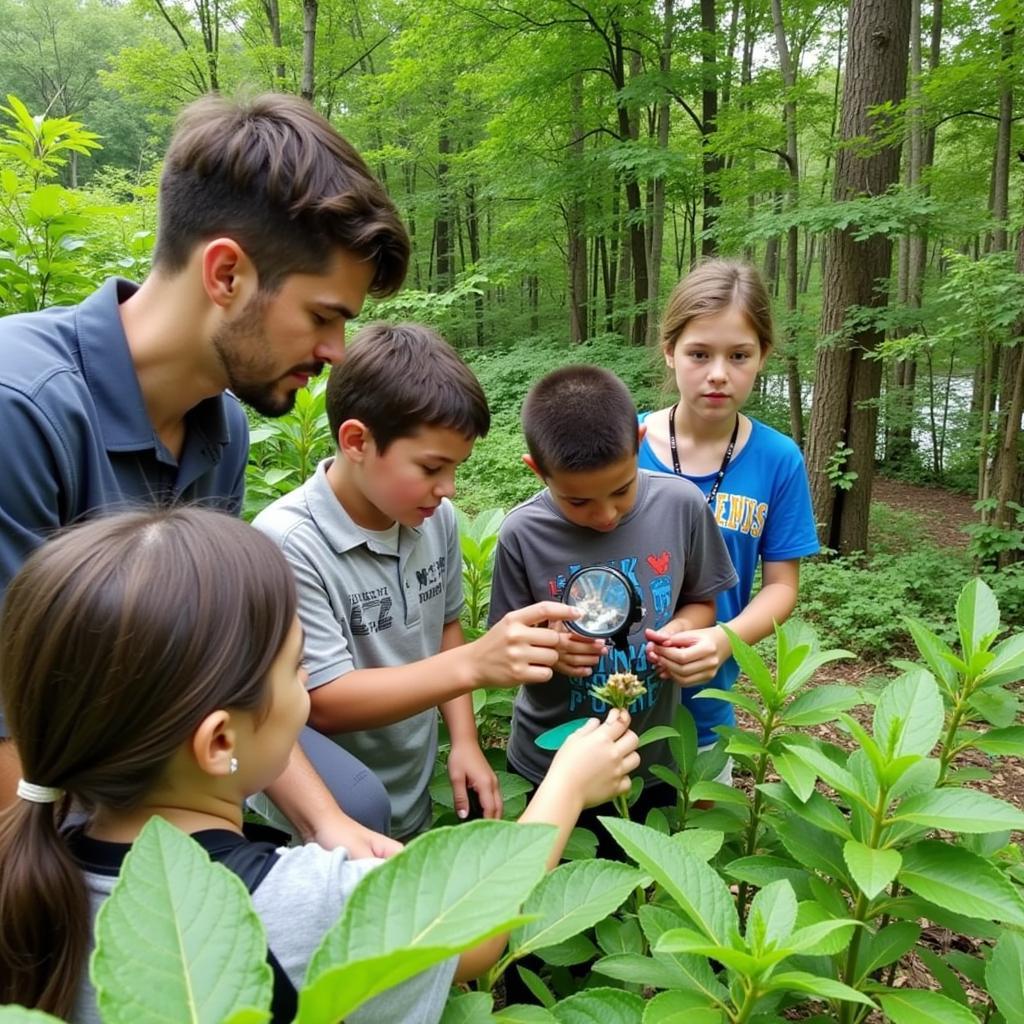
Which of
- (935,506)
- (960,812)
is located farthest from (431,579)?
(935,506)

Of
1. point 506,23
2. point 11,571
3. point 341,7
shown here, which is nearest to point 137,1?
point 341,7

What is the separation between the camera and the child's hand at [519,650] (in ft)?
5.31

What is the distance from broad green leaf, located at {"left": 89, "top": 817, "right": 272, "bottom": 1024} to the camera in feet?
1.89

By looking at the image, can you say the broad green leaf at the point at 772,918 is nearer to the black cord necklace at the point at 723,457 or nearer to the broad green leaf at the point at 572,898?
the broad green leaf at the point at 572,898

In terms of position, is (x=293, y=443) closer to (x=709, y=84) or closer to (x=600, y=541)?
(x=600, y=541)

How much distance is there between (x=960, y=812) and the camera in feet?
3.84

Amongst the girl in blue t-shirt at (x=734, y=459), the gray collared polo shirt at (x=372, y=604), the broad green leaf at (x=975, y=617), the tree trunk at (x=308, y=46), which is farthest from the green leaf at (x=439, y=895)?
the tree trunk at (x=308, y=46)

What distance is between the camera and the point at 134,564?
106cm

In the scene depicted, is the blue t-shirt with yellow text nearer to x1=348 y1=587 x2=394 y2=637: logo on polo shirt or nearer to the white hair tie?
x1=348 y1=587 x2=394 y2=637: logo on polo shirt

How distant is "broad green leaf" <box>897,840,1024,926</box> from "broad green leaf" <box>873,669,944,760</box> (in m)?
0.16

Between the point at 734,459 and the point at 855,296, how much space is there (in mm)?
6329

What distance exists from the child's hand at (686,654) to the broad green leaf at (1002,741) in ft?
1.95

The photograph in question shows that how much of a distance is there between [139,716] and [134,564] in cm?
22

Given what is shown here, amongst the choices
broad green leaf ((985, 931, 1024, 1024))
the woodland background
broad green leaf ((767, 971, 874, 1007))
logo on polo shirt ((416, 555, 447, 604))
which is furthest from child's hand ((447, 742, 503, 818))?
the woodland background
